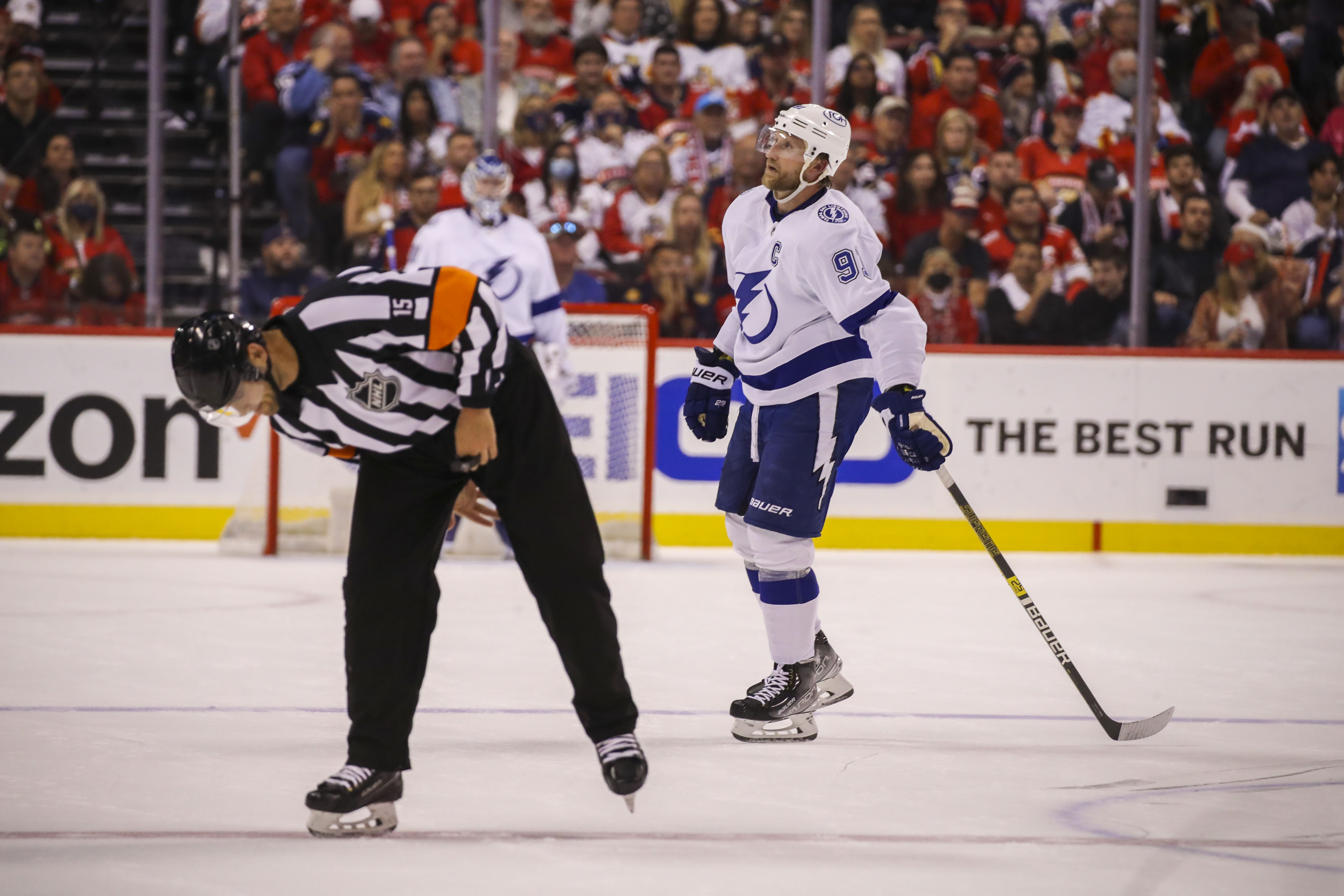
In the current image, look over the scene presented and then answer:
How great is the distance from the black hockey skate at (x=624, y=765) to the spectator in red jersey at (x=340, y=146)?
18.4ft

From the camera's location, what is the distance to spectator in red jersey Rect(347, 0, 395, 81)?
8.84 meters

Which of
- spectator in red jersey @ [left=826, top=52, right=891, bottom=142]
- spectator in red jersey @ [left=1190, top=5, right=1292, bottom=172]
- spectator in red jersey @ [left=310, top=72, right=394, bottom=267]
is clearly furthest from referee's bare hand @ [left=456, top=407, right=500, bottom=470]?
spectator in red jersey @ [left=1190, top=5, right=1292, bottom=172]

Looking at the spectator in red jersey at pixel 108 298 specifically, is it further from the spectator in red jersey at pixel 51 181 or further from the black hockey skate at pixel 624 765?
the black hockey skate at pixel 624 765

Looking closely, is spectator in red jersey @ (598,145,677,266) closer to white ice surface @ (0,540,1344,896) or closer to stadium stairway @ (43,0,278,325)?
stadium stairway @ (43,0,278,325)

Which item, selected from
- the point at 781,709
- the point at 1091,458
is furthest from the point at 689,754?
the point at 1091,458

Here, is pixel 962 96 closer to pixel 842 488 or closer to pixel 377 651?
pixel 842 488

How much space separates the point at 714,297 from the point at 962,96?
6.61ft

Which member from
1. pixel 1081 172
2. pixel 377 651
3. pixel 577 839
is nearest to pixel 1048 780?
pixel 577 839

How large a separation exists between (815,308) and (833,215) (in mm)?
212

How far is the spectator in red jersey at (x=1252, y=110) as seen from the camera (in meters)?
8.41

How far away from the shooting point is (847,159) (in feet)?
23.4

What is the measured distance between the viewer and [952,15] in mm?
9023

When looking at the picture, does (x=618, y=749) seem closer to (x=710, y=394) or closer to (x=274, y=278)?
(x=710, y=394)

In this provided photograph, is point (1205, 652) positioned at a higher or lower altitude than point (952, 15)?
lower
